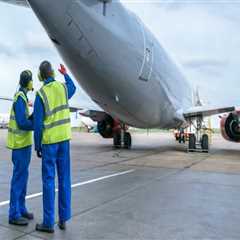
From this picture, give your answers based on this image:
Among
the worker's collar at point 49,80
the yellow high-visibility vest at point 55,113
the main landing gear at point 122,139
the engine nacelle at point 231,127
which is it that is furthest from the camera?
the main landing gear at point 122,139

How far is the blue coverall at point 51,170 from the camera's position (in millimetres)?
4648

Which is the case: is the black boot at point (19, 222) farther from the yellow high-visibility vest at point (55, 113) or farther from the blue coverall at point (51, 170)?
the yellow high-visibility vest at point (55, 113)

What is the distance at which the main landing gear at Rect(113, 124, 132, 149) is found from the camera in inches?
789

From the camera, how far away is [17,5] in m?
10.3

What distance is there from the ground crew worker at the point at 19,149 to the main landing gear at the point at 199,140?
14990 mm

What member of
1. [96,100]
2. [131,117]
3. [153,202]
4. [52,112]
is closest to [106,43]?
[96,100]

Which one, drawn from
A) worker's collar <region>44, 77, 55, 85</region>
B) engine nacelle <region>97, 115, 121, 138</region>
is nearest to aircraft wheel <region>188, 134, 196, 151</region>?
engine nacelle <region>97, 115, 121, 138</region>

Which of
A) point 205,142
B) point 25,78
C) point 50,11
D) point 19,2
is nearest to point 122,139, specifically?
point 205,142

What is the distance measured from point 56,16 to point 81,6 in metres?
0.79

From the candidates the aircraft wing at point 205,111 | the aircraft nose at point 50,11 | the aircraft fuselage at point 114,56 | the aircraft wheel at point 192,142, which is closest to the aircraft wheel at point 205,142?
the aircraft wheel at point 192,142

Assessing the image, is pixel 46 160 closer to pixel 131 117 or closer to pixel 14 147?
pixel 14 147

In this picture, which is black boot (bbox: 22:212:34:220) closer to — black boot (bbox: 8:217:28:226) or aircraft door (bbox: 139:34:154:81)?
black boot (bbox: 8:217:28:226)

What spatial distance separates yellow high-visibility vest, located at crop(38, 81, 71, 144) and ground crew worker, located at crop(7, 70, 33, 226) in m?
0.31

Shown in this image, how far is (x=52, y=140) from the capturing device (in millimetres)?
4723
